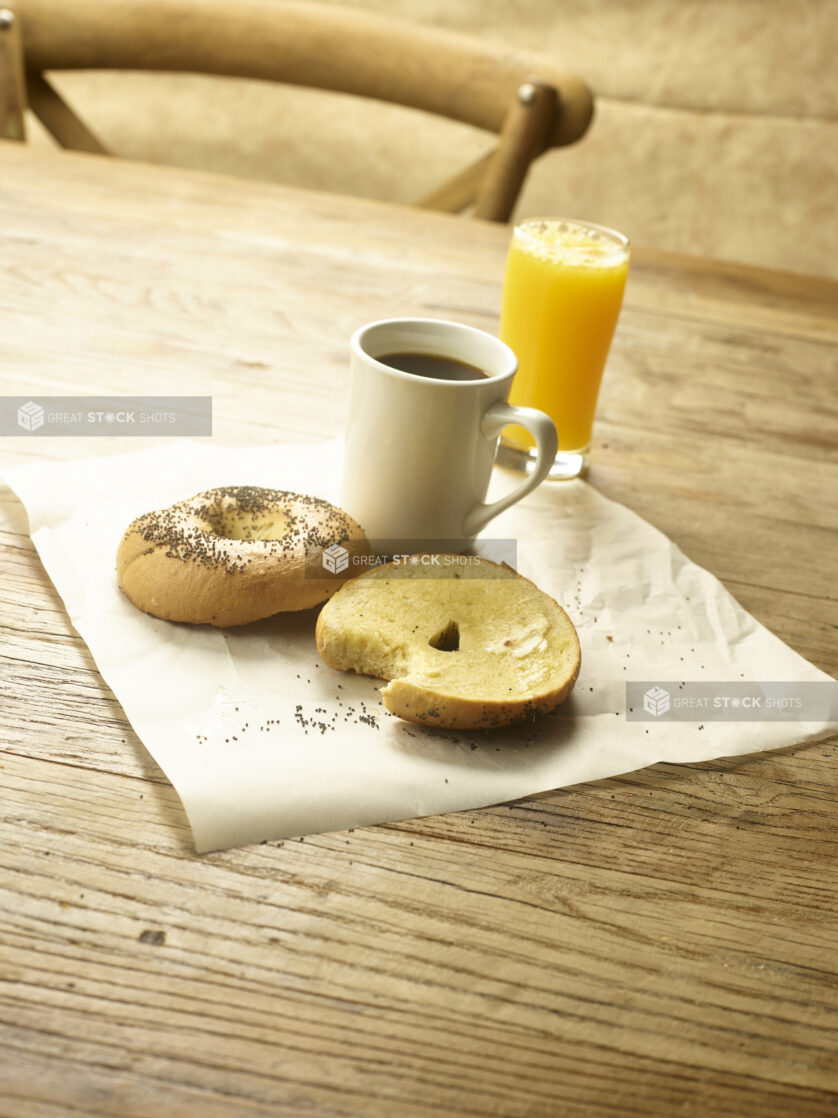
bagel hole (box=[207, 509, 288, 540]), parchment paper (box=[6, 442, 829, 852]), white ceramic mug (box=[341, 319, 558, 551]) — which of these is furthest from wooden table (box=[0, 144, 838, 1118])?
white ceramic mug (box=[341, 319, 558, 551])

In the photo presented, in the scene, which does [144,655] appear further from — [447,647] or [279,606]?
[447,647]

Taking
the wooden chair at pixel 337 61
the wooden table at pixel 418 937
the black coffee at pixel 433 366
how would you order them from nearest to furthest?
the wooden table at pixel 418 937, the black coffee at pixel 433 366, the wooden chair at pixel 337 61

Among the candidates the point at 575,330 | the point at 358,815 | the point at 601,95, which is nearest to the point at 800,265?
the point at 601,95

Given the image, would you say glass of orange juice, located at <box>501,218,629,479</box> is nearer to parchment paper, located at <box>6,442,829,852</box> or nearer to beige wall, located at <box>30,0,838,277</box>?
parchment paper, located at <box>6,442,829,852</box>

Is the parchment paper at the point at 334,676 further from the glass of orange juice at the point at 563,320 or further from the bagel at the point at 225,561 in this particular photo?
the glass of orange juice at the point at 563,320

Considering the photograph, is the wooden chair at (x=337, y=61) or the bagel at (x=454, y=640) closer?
the bagel at (x=454, y=640)

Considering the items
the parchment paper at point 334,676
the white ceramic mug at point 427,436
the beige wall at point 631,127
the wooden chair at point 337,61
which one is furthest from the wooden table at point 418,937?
the beige wall at point 631,127
